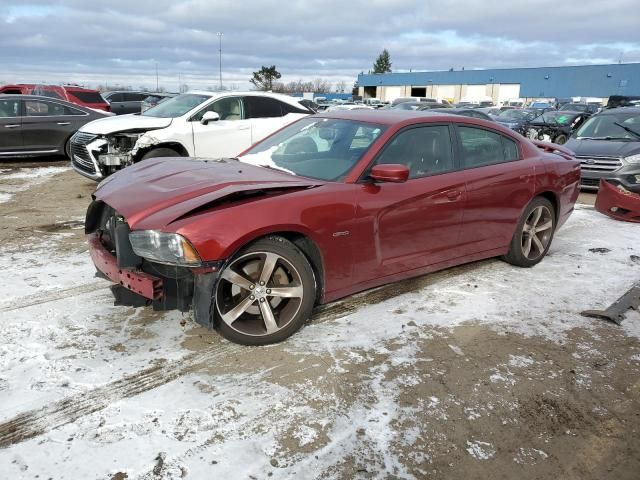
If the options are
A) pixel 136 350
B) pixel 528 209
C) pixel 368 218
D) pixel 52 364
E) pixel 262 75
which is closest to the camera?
pixel 52 364

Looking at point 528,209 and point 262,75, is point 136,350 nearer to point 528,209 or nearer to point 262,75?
point 528,209

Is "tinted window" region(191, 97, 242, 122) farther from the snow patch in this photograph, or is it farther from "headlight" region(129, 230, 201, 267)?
the snow patch

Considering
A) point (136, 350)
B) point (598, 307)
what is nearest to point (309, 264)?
point (136, 350)

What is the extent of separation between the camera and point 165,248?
3.10 metres

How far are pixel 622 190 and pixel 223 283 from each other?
262 inches

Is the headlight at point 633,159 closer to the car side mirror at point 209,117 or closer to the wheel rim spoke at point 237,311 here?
the car side mirror at point 209,117

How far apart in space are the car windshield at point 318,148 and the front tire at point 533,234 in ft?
6.46

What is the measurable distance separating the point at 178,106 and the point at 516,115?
16095 mm

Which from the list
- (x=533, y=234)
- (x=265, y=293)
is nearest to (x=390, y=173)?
(x=265, y=293)

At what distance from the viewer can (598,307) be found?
4.32 metres

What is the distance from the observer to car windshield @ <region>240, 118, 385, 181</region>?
3.94 metres

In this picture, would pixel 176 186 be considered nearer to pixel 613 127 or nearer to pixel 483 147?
pixel 483 147

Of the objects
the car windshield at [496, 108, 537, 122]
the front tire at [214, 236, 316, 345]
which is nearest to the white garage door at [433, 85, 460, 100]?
the car windshield at [496, 108, 537, 122]

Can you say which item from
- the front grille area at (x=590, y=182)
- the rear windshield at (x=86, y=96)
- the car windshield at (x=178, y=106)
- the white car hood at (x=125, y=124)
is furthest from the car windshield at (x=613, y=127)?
the rear windshield at (x=86, y=96)
